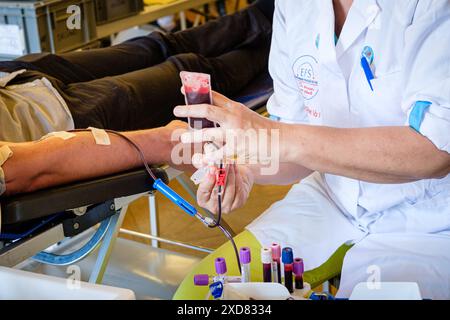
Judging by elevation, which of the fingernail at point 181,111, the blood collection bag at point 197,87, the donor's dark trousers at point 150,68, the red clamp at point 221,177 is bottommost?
the donor's dark trousers at point 150,68

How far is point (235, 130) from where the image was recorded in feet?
4.24

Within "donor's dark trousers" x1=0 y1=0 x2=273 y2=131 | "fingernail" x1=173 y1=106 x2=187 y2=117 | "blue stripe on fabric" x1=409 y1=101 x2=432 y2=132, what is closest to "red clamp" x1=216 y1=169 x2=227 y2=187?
"fingernail" x1=173 y1=106 x2=187 y2=117

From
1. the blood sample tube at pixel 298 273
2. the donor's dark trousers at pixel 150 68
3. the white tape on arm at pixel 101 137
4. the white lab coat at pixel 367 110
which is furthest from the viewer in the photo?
the donor's dark trousers at pixel 150 68

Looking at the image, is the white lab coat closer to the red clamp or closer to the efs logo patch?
the efs logo patch

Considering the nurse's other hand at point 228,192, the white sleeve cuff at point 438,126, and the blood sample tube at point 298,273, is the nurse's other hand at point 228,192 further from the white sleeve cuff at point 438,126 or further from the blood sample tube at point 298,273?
the white sleeve cuff at point 438,126

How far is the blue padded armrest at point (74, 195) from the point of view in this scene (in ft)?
4.46

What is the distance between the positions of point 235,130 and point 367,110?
0.36m

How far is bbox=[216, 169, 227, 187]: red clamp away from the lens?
140 cm

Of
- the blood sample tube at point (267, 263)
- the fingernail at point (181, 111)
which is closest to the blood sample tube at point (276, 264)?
the blood sample tube at point (267, 263)

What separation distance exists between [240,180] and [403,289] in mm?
518

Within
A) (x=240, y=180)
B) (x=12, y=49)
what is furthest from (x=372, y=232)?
(x=12, y=49)

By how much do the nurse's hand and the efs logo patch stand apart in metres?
0.32

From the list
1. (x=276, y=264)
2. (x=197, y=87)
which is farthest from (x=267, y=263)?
(x=197, y=87)
